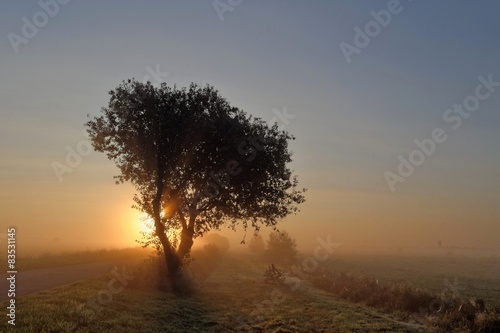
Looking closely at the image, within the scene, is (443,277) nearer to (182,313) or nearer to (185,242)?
(185,242)

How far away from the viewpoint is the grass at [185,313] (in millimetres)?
17219

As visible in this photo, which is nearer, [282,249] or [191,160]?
[191,160]

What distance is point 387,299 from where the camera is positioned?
31.7m

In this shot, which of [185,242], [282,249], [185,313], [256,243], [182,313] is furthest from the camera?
[256,243]

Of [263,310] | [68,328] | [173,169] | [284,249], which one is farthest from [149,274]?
[284,249]

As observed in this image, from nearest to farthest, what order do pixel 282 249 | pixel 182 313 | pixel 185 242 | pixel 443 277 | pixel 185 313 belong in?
1. pixel 182 313
2. pixel 185 313
3. pixel 185 242
4. pixel 443 277
5. pixel 282 249

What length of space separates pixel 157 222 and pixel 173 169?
5062mm

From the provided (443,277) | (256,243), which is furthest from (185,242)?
(256,243)

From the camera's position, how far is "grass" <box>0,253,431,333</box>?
17219mm

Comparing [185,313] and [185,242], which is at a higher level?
[185,242]

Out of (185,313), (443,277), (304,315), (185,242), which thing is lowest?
(443,277)

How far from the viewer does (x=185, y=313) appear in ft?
77.5

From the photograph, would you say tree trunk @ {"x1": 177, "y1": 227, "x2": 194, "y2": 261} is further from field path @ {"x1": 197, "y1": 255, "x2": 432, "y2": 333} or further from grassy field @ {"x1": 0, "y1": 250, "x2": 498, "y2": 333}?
field path @ {"x1": 197, "y1": 255, "x2": 432, "y2": 333}

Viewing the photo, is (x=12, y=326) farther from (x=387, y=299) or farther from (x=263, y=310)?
(x=387, y=299)
